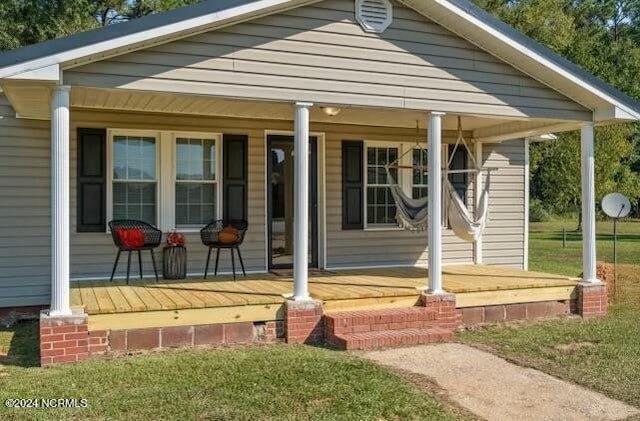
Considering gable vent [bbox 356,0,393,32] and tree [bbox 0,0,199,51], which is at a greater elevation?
tree [bbox 0,0,199,51]

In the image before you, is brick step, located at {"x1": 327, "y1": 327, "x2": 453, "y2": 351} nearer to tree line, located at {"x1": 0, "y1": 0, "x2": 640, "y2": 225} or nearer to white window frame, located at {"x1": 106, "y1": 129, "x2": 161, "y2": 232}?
white window frame, located at {"x1": 106, "y1": 129, "x2": 161, "y2": 232}

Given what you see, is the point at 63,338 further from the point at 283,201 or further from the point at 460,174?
the point at 460,174

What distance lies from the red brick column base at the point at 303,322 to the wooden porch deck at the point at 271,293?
123mm

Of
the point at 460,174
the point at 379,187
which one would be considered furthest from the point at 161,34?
the point at 460,174

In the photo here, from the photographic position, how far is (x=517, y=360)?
4.89m

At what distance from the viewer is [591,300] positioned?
679 cm

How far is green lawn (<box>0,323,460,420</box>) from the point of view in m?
3.56

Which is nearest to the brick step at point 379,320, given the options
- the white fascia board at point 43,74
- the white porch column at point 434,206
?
the white porch column at point 434,206

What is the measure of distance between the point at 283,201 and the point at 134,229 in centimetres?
206

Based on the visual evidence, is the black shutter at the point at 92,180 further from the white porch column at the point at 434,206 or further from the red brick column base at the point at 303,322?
the white porch column at the point at 434,206

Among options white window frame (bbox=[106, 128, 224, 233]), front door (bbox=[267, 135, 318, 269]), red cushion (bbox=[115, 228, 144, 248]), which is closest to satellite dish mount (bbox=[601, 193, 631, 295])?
front door (bbox=[267, 135, 318, 269])

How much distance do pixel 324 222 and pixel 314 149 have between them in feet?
3.23

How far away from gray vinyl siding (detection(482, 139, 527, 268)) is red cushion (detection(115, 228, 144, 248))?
4977mm

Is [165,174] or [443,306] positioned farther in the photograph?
[165,174]
